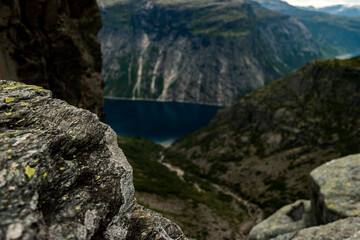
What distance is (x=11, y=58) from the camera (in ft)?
139

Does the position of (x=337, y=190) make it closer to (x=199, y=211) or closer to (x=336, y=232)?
(x=336, y=232)

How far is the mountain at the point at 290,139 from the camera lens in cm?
13700

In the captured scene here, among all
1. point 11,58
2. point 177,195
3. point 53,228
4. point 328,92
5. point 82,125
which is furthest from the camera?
point 328,92

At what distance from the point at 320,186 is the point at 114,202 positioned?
3383 centimetres

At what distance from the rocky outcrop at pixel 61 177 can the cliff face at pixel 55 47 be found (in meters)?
35.9

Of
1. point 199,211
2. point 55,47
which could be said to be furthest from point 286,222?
point 55,47

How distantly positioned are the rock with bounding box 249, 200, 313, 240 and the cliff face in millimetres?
48871

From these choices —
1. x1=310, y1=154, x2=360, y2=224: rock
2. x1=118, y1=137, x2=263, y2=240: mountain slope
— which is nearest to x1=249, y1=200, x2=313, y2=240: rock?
x1=310, y1=154, x2=360, y2=224: rock

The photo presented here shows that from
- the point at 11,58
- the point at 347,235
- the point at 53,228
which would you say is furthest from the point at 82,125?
the point at 11,58

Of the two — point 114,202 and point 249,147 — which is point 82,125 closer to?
point 114,202

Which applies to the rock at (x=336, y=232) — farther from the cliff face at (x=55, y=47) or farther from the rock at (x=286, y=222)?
the cliff face at (x=55, y=47)

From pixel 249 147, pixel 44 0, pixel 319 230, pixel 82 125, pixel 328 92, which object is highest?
pixel 44 0

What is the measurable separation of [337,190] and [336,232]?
43.0 feet

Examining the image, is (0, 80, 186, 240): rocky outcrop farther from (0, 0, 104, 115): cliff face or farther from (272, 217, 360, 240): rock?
(0, 0, 104, 115): cliff face
